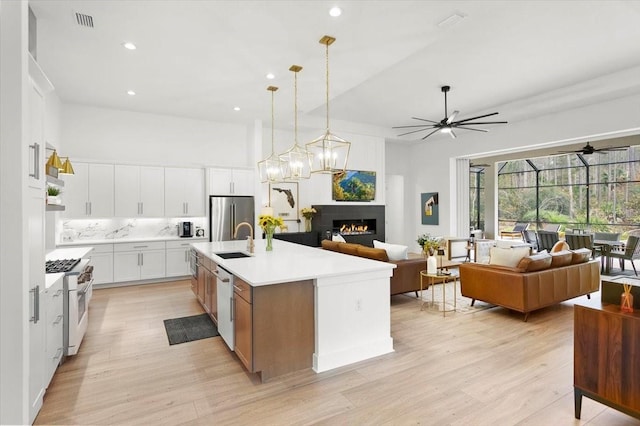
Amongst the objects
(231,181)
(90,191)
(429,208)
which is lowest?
(429,208)

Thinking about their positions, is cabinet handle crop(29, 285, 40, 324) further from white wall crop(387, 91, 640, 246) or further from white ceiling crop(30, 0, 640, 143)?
white wall crop(387, 91, 640, 246)

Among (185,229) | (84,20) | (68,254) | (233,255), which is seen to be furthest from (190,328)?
(84,20)

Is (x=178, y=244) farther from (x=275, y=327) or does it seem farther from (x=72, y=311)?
(x=275, y=327)

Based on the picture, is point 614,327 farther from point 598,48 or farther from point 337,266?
point 598,48

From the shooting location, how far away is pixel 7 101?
6.04ft

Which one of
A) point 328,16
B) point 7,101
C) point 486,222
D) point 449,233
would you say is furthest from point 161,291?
point 486,222

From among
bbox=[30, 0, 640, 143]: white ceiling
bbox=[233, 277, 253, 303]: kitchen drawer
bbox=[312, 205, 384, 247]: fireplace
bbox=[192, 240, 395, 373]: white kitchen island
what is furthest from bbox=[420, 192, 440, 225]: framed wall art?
bbox=[233, 277, 253, 303]: kitchen drawer

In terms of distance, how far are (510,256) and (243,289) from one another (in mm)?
3835

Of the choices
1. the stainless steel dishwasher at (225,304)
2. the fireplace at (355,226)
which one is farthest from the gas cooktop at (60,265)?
the fireplace at (355,226)

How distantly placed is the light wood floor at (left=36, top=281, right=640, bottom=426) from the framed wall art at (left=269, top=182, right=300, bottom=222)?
444 centimetres

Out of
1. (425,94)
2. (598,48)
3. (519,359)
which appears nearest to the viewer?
(519,359)

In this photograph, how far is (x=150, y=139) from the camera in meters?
7.09

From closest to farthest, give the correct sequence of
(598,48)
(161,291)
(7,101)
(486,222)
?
(7,101), (598,48), (161,291), (486,222)

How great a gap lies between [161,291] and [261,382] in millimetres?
4010
